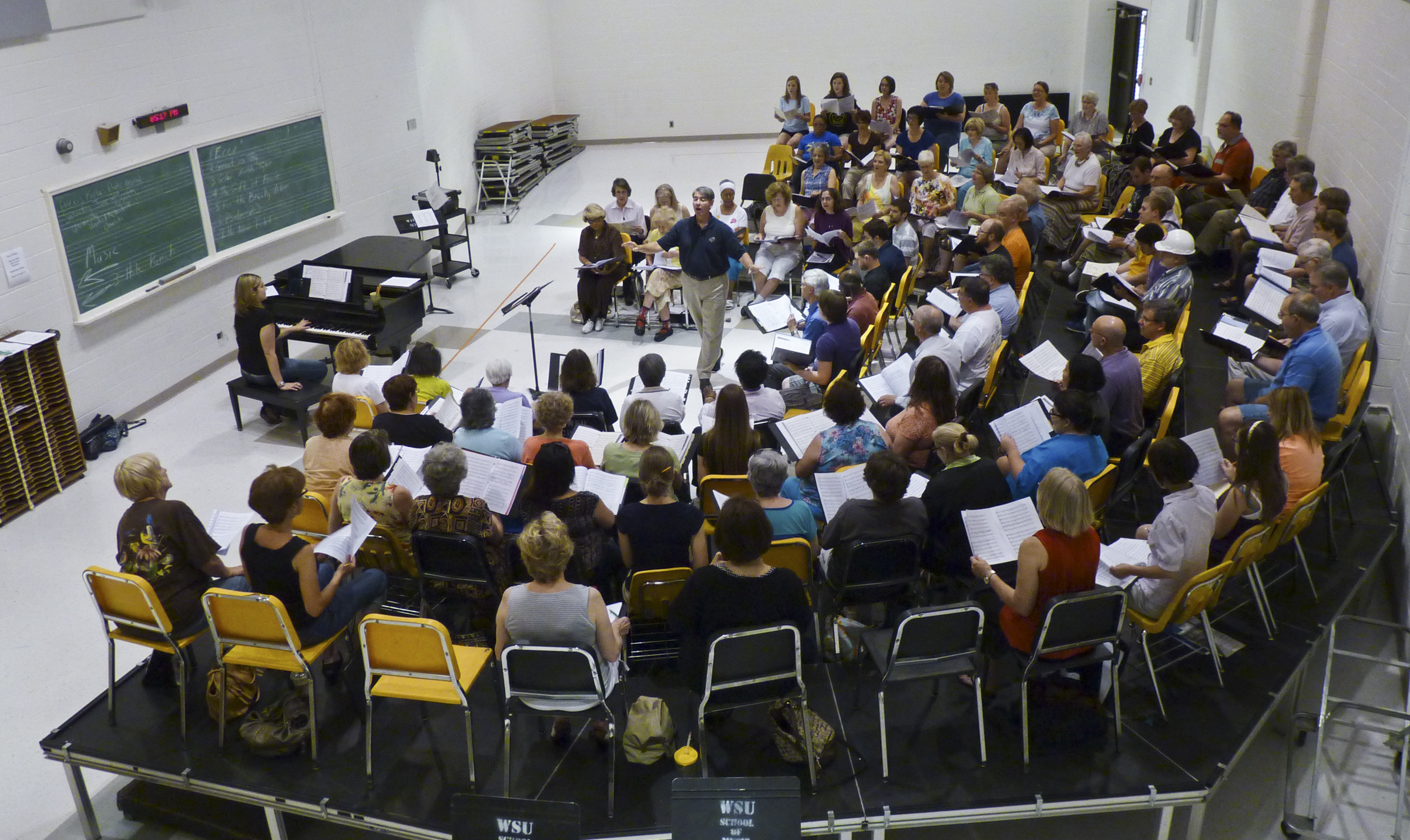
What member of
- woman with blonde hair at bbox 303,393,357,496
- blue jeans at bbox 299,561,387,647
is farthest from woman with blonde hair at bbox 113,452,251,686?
woman with blonde hair at bbox 303,393,357,496

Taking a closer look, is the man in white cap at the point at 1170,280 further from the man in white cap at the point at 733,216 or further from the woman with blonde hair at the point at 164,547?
the woman with blonde hair at the point at 164,547

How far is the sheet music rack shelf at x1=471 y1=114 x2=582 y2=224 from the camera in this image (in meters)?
14.1

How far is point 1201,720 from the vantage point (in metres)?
4.22

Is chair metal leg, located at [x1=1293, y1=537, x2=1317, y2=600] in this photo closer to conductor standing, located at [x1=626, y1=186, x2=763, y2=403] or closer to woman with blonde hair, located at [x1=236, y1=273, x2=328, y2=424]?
conductor standing, located at [x1=626, y1=186, x2=763, y2=403]

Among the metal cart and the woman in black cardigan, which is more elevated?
the woman in black cardigan

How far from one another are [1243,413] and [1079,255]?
3346 millimetres

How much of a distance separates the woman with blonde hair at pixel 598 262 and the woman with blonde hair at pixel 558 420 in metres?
4.57

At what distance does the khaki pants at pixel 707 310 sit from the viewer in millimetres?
8430

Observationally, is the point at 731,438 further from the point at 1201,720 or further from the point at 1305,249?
the point at 1305,249

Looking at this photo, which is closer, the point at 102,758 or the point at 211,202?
the point at 102,758

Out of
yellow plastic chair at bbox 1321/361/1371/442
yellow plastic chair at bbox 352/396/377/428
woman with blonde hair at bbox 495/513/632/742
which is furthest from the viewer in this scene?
yellow plastic chair at bbox 352/396/377/428

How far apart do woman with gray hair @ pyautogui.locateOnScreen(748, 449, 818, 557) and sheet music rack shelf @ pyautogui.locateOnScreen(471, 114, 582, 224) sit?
9.91m

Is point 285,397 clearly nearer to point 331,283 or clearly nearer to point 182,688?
point 331,283

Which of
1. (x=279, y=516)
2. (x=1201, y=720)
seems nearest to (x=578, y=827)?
(x=279, y=516)
